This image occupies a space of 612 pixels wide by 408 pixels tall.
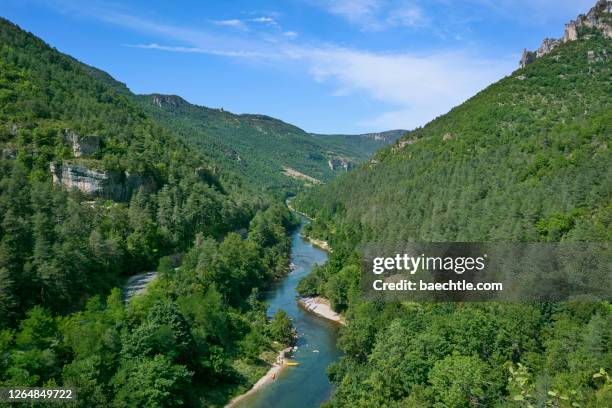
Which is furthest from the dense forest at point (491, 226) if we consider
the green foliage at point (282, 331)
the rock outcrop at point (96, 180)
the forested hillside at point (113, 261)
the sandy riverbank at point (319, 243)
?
the rock outcrop at point (96, 180)

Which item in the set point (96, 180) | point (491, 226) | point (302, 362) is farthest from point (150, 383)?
point (491, 226)

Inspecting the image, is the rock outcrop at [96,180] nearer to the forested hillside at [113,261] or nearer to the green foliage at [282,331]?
the forested hillside at [113,261]

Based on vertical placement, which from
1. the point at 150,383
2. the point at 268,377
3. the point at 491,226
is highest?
the point at 491,226

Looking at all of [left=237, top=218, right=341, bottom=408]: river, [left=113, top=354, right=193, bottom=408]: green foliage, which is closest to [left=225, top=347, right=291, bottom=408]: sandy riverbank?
[left=237, top=218, right=341, bottom=408]: river

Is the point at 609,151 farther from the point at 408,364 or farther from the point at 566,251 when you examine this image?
the point at 408,364

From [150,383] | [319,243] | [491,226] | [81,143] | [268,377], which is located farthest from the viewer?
[319,243]

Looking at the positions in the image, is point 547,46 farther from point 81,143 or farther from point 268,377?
point 268,377
